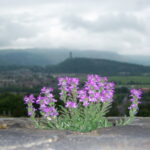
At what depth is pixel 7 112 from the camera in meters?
56.2

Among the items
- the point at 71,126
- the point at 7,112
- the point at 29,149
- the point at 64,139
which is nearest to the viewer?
the point at 29,149

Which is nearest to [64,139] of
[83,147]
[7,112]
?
[83,147]

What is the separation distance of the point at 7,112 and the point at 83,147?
178 ft

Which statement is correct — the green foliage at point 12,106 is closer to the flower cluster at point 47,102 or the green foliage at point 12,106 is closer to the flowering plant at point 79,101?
the flowering plant at point 79,101

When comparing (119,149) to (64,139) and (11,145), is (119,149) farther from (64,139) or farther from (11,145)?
(11,145)

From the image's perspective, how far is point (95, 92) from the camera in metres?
5.72

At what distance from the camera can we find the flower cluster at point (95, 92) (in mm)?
5574

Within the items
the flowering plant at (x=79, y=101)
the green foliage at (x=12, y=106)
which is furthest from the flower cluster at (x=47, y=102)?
the green foliage at (x=12, y=106)

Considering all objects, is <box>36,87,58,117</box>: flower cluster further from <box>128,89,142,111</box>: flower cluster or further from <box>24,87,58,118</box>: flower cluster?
<box>128,89,142,111</box>: flower cluster

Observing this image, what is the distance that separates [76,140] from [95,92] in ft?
5.40

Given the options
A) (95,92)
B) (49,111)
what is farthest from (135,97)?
(49,111)

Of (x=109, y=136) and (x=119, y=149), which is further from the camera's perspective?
(x=109, y=136)

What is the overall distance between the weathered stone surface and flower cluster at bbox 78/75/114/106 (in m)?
0.90

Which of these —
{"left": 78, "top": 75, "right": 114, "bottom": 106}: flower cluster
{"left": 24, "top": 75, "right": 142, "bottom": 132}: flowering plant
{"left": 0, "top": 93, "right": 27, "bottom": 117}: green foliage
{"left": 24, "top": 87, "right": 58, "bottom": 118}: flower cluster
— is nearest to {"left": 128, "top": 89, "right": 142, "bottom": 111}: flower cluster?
{"left": 24, "top": 75, "right": 142, "bottom": 132}: flowering plant
